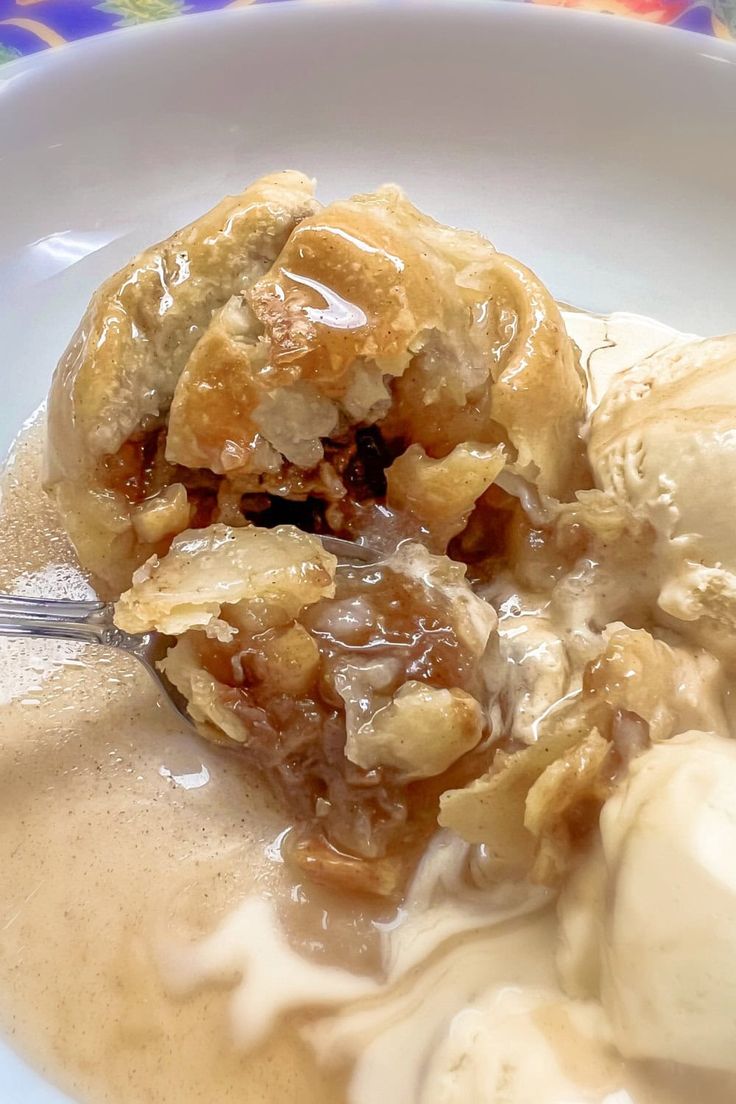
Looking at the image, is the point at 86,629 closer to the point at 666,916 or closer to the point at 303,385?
the point at 303,385

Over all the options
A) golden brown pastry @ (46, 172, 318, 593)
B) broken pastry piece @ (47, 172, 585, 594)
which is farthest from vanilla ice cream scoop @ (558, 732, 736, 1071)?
golden brown pastry @ (46, 172, 318, 593)

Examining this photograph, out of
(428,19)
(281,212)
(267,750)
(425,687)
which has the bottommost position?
(267,750)

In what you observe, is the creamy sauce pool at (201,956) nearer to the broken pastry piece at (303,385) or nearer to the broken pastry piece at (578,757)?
the broken pastry piece at (578,757)

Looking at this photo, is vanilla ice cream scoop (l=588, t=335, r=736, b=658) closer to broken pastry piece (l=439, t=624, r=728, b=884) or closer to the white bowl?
broken pastry piece (l=439, t=624, r=728, b=884)

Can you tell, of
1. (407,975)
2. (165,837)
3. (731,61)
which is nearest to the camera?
(407,975)

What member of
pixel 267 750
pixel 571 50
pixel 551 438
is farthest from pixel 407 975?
pixel 571 50

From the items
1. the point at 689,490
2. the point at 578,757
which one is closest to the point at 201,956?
the point at 578,757

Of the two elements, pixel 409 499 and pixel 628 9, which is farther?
pixel 628 9

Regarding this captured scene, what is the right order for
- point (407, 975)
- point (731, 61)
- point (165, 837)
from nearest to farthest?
point (407, 975), point (165, 837), point (731, 61)

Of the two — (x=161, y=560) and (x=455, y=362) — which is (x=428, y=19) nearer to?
(x=455, y=362)
